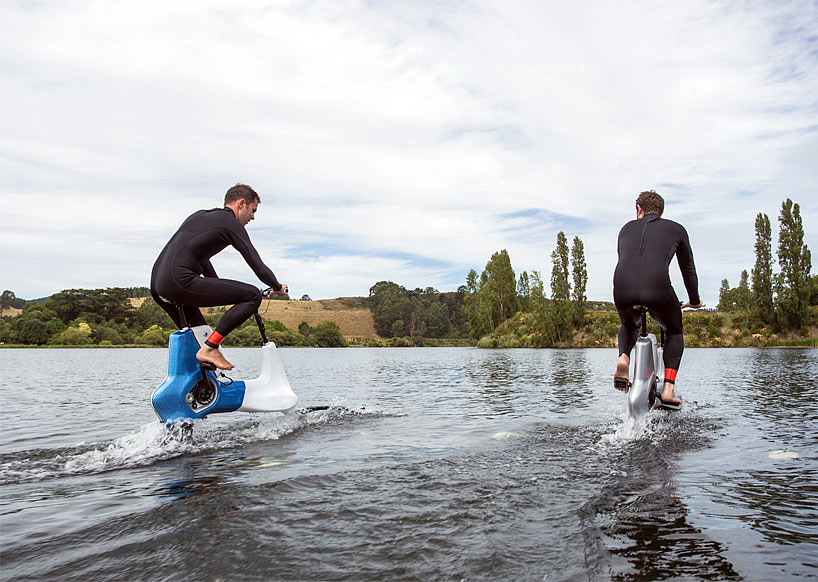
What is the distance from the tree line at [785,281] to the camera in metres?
53.2

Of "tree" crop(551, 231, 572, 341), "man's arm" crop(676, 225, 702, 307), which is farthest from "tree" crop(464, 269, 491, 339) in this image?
"man's arm" crop(676, 225, 702, 307)

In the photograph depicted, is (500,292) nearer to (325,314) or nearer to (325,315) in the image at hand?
(325,315)

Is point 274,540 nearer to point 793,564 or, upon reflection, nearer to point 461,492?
point 461,492

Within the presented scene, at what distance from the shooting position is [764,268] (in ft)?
186

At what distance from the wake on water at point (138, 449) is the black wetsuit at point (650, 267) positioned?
452 cm

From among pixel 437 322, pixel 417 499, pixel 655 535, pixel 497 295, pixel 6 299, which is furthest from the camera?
pixel 437 322

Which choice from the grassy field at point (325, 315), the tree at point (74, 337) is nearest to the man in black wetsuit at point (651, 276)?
the tree at point (74, 337)

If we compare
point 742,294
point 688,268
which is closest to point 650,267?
point 688,268

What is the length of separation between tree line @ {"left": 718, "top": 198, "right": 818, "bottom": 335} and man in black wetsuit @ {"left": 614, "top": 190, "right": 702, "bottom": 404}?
2292 inches

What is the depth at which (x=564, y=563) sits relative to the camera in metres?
2.58

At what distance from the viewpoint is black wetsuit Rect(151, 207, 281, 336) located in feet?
19.5

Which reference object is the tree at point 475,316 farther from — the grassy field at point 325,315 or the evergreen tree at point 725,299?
the evergreen tree at point 725,299

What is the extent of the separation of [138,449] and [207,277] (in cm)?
202

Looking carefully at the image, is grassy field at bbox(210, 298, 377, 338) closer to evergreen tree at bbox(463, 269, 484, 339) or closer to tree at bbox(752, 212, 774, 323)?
evergreen tree at bbox(463, 269, 484, 339)
